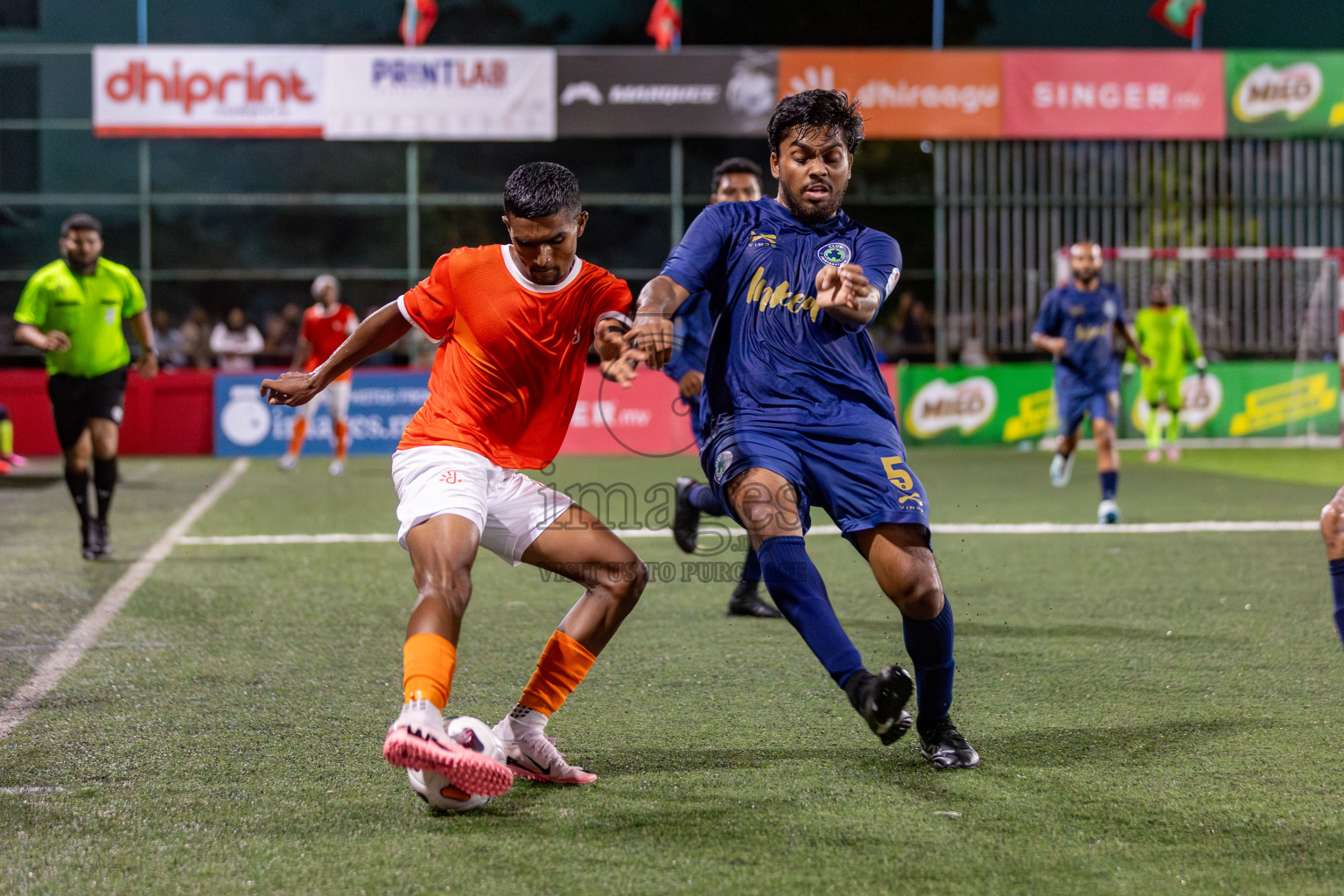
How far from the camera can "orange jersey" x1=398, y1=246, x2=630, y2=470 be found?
3.71 metres

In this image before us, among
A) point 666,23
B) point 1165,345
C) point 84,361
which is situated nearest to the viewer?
point 84,361

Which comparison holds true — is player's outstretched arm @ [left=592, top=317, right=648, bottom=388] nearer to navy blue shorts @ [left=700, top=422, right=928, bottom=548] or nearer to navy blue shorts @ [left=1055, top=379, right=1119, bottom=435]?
navy blue shorts @ [left=700, top=422, right=928, bottom=548]

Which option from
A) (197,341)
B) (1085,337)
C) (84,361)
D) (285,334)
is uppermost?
(285,334)

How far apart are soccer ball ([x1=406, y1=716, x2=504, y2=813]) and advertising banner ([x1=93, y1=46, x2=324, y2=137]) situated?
18.6m

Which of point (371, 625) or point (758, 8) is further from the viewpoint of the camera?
point (758, 8)

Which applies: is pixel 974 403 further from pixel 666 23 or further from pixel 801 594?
pixel 801 594

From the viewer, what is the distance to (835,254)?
12.8ft

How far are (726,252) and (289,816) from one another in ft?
6.47

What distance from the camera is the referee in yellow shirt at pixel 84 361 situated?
27.3 feet

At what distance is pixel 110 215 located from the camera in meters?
27.5

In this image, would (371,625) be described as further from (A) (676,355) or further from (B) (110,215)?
(B) (110,215)

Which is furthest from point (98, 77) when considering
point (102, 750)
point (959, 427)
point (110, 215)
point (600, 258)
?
point (102, 750)

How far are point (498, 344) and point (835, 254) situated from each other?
103cm

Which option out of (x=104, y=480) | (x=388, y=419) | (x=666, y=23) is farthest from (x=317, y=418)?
(x=104, y=480)
